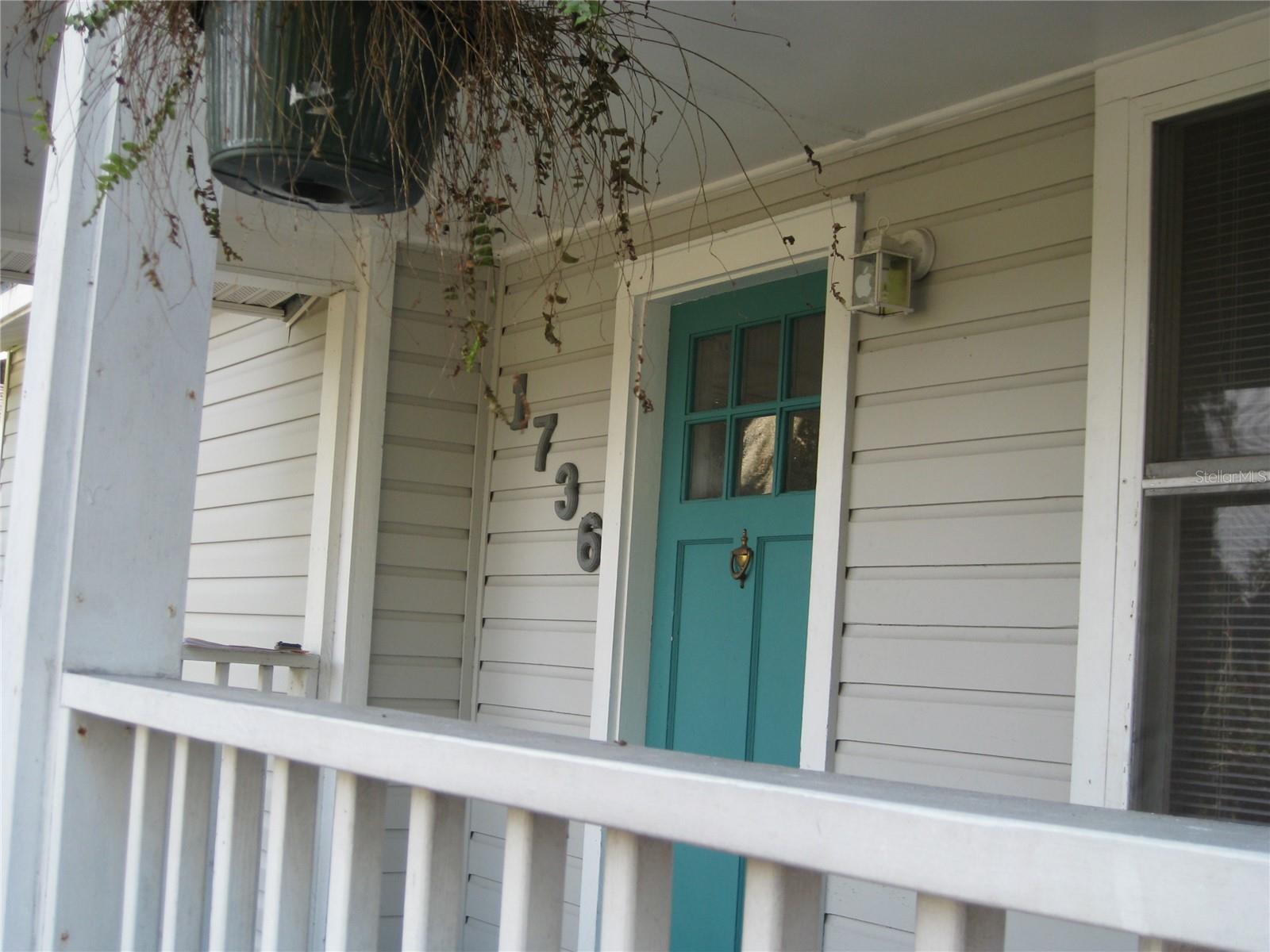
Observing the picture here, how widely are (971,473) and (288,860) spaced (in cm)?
197

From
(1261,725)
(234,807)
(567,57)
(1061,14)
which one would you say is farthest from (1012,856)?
(1061,14)

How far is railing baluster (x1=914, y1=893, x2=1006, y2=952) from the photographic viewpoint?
0.70m

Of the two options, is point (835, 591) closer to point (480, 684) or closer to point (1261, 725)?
point (1261, 725)

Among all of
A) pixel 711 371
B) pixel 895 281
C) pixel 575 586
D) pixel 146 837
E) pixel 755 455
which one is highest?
pixel 895 281

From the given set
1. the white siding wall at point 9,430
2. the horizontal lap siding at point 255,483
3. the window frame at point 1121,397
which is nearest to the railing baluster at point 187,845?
the window frame at point 1121,397

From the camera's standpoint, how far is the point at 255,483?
518cm

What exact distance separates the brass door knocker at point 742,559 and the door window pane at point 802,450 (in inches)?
7.3

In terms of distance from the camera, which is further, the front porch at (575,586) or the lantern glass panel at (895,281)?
the lantern glass panel at (895,281)

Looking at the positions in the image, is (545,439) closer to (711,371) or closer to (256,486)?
(711,371)

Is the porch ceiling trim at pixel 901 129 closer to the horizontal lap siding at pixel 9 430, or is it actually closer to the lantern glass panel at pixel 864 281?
the lantern glass panel at pixel 864 281

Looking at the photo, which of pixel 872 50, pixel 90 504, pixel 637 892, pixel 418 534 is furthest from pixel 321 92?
pixel 418 534

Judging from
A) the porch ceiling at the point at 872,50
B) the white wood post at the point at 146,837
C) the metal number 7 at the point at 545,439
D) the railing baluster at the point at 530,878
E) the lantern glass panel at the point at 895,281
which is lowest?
the white wood post at the point at 146,837

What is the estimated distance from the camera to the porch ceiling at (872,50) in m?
2.49

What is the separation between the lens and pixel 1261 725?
224 centimetres
